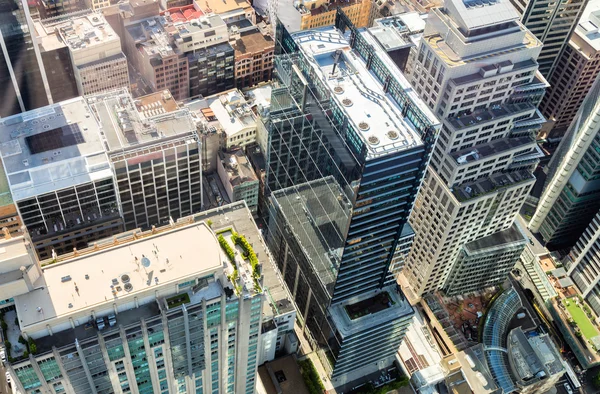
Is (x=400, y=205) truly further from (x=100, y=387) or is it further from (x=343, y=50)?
(x=100, y=387)

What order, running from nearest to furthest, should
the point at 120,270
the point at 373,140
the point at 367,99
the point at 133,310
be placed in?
the point at 133,310
the point at 120,270
the point at 373,140
the point at 367,99

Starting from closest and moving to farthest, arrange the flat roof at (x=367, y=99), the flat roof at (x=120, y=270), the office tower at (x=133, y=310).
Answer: the flat roof at (x=120, y=270), the office tower at (x=133, y=310), the flat roof at (x=367, y=99)

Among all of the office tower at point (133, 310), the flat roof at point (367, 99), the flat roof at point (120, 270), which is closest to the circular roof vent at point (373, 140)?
the flat roof at point (367, 99)

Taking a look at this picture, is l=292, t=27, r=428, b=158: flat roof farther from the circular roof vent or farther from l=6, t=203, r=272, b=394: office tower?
l=6, t=203, r=272, b=394: office tower

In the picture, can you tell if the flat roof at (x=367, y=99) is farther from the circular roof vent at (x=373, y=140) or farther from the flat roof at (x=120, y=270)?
the flat roof at (x=120, y=270)

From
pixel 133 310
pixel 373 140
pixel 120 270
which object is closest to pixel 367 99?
pixel 373 140

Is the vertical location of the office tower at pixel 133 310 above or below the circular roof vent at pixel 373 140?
below

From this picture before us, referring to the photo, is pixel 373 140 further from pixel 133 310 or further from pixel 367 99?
pixel 133 310
